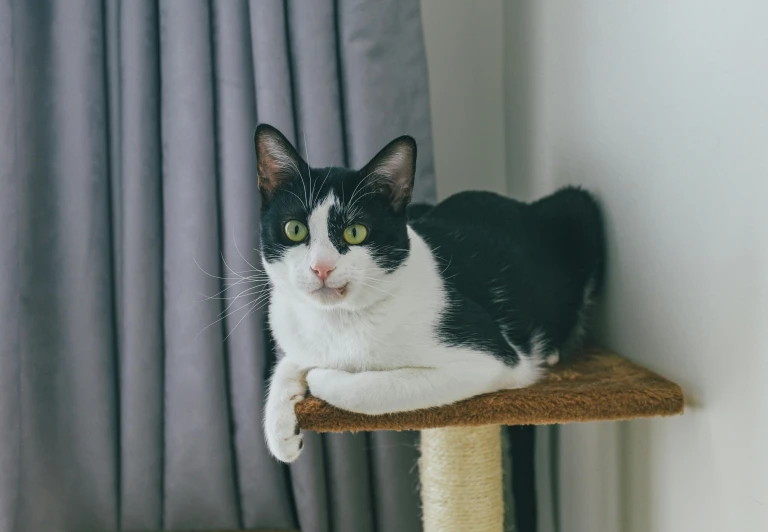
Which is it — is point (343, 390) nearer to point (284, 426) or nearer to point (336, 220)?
point (284, 426)

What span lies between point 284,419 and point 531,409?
0.32 meters

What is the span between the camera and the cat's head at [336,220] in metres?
0.82

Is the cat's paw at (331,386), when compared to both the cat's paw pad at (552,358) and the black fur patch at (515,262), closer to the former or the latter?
the black fur patch at (515,262)

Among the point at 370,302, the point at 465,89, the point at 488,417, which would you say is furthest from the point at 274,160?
the point at 465,89

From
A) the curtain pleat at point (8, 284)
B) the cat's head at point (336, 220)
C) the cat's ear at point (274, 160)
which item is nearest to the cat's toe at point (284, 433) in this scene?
the cat's head at point (336, 220)

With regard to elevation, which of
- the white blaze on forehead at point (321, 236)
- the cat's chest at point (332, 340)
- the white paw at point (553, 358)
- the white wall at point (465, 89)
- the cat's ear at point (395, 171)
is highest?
the white wall at point (465, 89)

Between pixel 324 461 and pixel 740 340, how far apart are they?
850 millimetres

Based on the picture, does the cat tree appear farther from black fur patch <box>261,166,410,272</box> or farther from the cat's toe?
black fur patch <box>261,166,410,272</box>

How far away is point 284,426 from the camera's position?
2.78ft

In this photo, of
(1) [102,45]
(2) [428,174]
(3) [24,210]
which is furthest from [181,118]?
(2) [428,174]

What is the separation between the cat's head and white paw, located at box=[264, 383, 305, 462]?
136 mm

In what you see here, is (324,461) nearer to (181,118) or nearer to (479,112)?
(181,118)

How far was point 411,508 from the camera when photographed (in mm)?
1375

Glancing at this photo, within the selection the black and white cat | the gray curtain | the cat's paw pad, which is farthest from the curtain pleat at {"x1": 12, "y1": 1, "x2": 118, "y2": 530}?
the cat's paw pad
